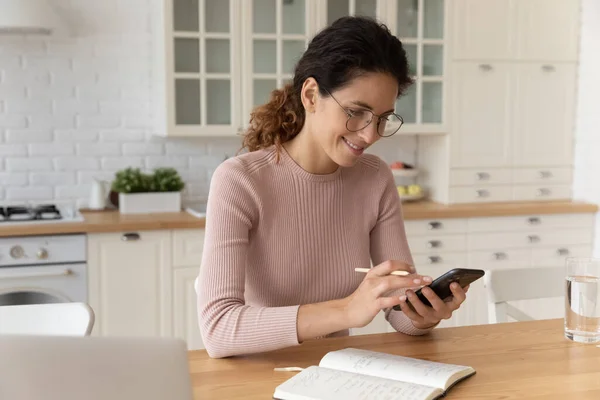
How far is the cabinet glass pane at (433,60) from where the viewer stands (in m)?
3.95

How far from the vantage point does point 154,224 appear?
3336mm

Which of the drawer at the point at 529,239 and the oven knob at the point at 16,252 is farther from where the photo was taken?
the drawer at the point at 529,239

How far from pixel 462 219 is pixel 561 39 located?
1149 millimetres

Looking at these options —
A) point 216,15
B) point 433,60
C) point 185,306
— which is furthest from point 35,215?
point 433,60

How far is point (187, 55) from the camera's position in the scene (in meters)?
3.62

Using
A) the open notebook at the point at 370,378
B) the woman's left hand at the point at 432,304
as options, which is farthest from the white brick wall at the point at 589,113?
the open notebook at the point at 370,378

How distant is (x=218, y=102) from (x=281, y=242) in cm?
192

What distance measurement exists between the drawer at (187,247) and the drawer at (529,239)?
4.45ft

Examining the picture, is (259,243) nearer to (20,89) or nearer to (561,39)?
(20,89)

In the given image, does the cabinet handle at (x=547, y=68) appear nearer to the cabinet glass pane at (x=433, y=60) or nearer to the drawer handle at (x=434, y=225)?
the cabinet glass pane at (x=433, y=60)

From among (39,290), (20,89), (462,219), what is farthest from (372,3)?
(39,290)

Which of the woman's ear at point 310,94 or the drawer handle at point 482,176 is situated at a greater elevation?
the woman's ear at point 310,94

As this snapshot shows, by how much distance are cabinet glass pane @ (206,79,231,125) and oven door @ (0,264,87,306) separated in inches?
37.1

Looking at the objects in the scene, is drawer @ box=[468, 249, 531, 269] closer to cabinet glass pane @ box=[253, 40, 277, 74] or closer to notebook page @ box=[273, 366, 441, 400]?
cabinet glass pane @ box=[253, 40, 277, 74]
